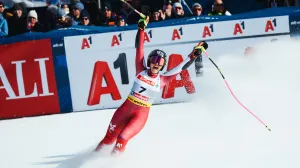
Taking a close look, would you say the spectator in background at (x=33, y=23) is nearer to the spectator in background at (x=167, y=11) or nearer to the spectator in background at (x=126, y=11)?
the spectator in background at (x=126, y=11)

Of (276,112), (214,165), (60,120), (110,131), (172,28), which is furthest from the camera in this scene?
(172,28)

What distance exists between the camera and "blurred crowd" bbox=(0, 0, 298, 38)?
447 inches

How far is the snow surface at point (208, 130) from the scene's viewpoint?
6984 millimetres

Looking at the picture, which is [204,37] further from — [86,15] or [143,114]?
[143,114]

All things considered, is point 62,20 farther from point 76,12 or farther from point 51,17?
point 51,17

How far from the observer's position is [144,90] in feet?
23.8

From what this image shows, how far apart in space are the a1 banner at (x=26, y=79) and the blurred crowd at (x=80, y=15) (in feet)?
1.65

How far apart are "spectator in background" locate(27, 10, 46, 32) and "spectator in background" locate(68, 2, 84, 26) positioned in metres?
0.65

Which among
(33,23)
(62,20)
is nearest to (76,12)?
(62,20)

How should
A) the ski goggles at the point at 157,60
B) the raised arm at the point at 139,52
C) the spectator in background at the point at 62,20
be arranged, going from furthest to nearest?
the spectator in background at the point at 62,20 < the raised arm at the point at 139,52 < the ski goggles at the point at 157,60

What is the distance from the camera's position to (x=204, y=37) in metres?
11.2

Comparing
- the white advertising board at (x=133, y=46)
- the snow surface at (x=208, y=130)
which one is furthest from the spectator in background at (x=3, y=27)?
the snow surface at (x=208, y=130)

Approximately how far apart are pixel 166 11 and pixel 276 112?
11.6 feet

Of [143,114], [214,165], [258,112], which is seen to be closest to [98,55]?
[258,112]
